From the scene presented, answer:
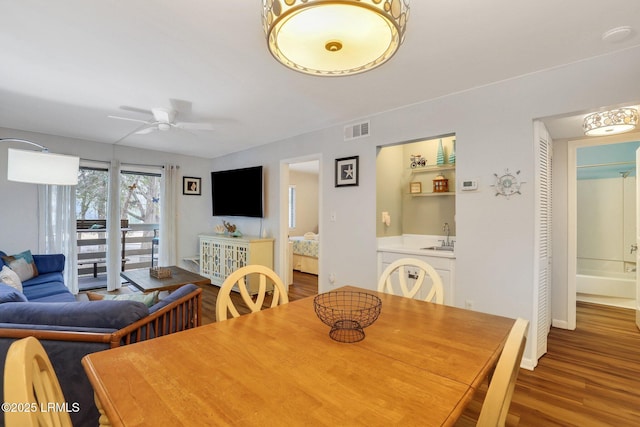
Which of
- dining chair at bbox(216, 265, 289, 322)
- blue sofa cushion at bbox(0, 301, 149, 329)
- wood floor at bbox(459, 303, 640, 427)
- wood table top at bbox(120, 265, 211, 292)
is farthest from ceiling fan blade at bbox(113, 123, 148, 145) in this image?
wood floor at bbox(459, 303, 640, 427)

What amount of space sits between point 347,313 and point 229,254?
3859 mm

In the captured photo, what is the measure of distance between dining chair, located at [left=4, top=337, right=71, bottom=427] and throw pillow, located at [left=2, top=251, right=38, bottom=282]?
12.0 feet

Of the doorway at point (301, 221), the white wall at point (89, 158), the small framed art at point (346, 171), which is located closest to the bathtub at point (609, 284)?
the small framed art at point (346, 171)

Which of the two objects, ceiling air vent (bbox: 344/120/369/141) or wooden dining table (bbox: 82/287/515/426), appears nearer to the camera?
wooden dining table (bbox: 82/287/515/426)

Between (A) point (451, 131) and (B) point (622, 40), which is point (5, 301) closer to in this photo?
(A) point (451, 131)

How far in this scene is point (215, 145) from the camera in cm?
504

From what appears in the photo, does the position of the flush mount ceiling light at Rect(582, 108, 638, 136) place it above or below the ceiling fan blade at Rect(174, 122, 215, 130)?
below

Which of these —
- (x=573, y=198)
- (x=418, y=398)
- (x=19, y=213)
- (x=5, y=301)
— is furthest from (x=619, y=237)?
(x=19, y=213)

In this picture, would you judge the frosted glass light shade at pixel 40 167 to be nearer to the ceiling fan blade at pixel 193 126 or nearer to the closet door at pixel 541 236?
the ceiling fan blade at pixel 193 126

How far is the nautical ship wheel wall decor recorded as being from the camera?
2.48 meters

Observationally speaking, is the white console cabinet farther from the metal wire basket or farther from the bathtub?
the bathtub

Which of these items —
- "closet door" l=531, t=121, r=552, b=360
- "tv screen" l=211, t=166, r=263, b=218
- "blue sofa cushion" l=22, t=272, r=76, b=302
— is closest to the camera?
"closet door" l=531, t=121, r=552, b=360

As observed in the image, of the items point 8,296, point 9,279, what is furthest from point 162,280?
point 8,296

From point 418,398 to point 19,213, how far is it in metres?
5.49
